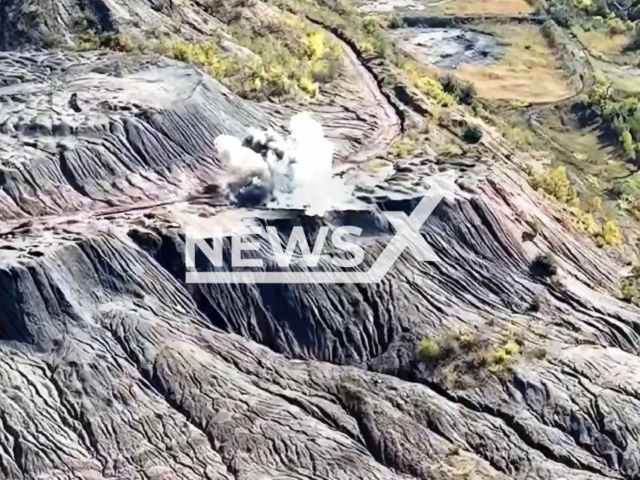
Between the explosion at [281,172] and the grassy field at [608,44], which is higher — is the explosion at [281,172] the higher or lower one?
the higher one

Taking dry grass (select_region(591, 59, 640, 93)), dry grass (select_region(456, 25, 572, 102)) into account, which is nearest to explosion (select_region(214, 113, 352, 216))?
dry grass (select_region(456, 25, 572, 102))

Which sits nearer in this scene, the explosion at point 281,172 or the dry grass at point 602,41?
the explosion at point 281,172

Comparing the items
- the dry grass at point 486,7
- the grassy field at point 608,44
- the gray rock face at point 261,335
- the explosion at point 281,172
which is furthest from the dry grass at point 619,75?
the explosion at point 281,172

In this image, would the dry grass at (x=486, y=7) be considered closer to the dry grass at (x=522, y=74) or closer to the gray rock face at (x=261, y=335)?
the dry grass at (x=522, y=74)

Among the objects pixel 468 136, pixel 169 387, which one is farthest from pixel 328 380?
pixel 468 136

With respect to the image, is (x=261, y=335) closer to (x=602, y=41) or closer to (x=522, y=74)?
(x=522, y=74)

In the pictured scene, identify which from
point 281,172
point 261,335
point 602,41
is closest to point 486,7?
point 602,41
